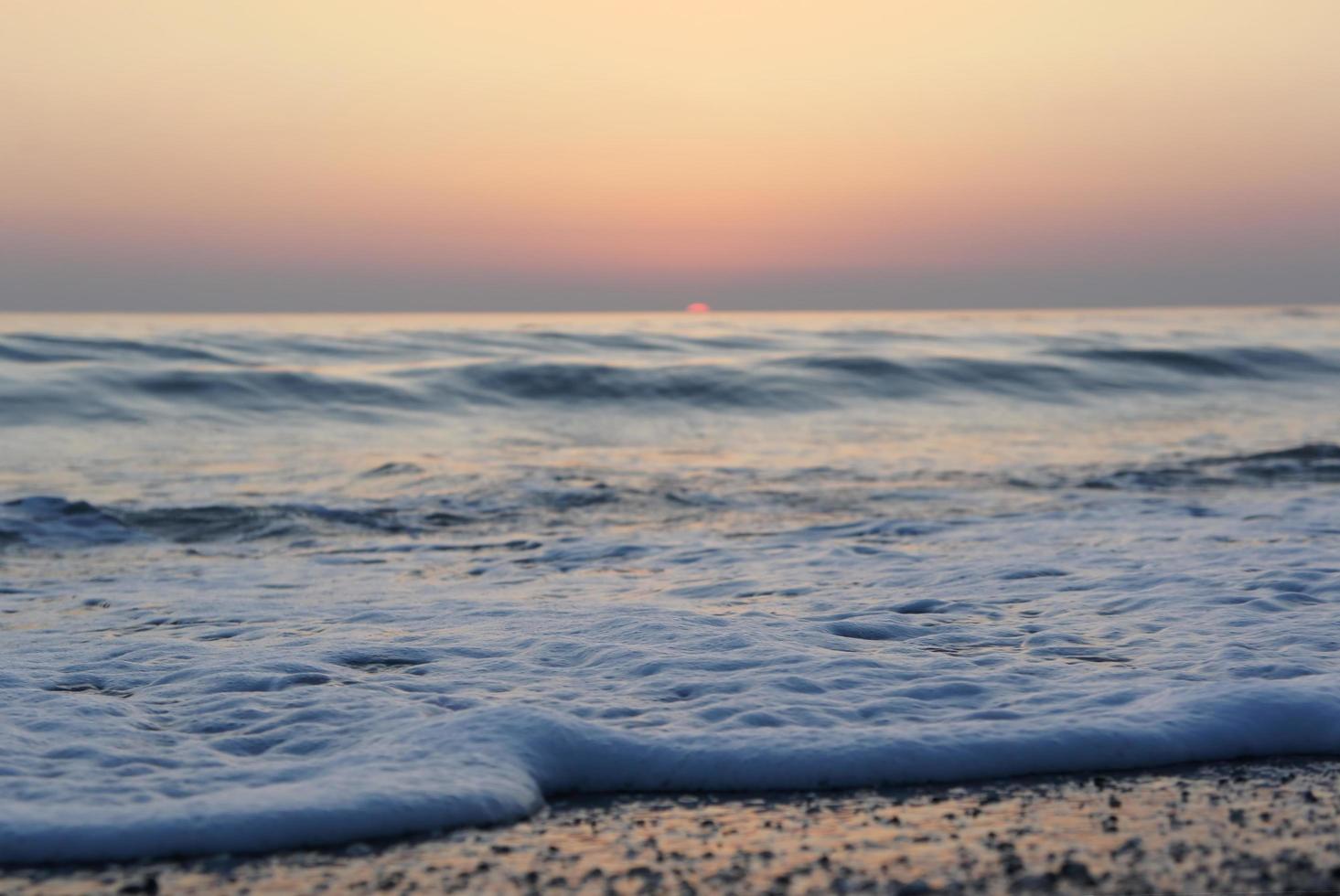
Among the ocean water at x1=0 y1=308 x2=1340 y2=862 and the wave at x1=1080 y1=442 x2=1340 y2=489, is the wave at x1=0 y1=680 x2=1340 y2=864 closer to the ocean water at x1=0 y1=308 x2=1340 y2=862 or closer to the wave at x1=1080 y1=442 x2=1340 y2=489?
the ocean water at x1=0 y1=308 x2=1340 y2=862

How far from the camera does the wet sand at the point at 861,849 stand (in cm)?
215

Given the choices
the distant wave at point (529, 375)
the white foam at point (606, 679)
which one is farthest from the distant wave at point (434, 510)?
the distant wave at point (529, 375)

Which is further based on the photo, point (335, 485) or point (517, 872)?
point (335, 485)

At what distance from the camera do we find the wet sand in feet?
7.06

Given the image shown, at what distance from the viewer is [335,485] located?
9.23 meters

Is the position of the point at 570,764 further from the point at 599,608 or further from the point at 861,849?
the point at 599,608

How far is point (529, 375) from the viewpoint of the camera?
17.1m

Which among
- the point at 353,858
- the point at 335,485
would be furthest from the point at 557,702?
the point at 335,485

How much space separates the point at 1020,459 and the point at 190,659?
8.54 m

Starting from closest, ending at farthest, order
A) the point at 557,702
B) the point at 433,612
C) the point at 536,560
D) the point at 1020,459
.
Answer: the point at 557,702, the point at 433,612, the point at 536,560, the point at 1020,459

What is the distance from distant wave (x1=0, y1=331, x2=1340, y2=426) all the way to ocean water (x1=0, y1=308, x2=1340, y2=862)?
0.29 meters

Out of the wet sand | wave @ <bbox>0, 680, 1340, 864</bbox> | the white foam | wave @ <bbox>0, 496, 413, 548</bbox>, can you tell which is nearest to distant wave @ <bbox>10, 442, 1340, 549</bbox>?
A: wave @ <bbox>0, 496, 413, 548</bbox>

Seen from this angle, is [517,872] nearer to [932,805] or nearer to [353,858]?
[353,858]

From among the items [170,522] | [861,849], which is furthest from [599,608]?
[170,522]
